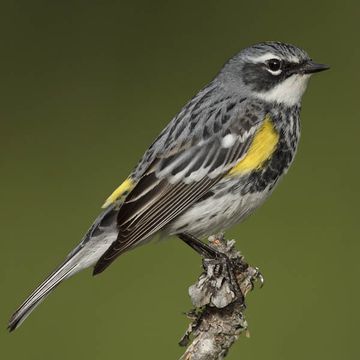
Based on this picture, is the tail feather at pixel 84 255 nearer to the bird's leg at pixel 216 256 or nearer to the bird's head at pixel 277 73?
the bird's leg at pixel 216 256

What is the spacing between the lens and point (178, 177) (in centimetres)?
566

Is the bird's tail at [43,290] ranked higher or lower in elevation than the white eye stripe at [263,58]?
lower

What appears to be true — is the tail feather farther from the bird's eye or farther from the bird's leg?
the bird's eye

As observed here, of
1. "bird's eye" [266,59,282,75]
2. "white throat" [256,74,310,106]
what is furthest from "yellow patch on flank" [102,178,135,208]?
"bird's eye" [266,59,282,75]

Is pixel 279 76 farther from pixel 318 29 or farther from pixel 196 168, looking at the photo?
pixel 318 29

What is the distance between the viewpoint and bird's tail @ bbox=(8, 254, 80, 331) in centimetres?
558

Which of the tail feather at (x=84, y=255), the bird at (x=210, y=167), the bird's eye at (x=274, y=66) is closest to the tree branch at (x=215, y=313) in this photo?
the bird at (x=210, y=167)

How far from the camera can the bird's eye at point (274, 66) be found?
5.87m

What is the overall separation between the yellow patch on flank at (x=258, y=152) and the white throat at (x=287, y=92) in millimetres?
241

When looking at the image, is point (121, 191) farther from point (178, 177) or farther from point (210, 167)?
point (210, 167)

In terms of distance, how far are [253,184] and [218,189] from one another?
0.54 feet

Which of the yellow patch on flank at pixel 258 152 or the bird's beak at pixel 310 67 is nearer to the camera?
the yellow patch on flank at pixel 258 152

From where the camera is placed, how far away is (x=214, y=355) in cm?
502

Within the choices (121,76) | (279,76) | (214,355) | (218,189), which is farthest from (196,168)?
(121,76)
